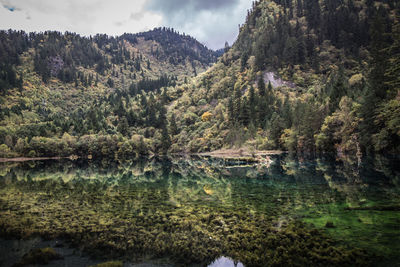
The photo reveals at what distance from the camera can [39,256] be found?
445 inches

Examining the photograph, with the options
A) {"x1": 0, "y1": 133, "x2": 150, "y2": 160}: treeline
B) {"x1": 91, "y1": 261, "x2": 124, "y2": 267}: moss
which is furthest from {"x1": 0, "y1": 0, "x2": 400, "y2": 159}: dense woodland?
{"x1": 91, "y1": 261, "x2": 124, "y2": 267}: moss

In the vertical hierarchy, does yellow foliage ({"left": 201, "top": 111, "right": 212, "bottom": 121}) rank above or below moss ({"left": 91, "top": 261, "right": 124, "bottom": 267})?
above

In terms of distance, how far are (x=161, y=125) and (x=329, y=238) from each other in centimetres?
13984

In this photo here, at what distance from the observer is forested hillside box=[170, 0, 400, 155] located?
53.3m

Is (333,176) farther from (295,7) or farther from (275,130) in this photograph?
(295,7)

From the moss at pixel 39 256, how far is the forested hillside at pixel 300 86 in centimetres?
4960

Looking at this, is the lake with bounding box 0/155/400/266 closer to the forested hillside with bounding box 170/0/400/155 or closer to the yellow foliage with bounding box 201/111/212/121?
the forested hillside with bounding box 170/0/400/155

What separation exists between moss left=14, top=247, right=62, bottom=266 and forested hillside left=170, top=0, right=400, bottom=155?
4960cm

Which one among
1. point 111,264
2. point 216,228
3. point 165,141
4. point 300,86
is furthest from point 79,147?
point 111,264

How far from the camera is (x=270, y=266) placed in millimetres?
10086

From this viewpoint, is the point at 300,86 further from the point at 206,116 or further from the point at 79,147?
the point at 79,147

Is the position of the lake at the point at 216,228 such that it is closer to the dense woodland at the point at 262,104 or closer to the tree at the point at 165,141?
the dense woodland at the point at 262,104

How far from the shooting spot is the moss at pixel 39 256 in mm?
10898

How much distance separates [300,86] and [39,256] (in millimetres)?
133754
